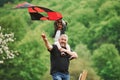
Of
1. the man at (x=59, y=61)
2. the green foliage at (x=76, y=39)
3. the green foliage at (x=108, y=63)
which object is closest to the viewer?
the man at (x=59, y=61)

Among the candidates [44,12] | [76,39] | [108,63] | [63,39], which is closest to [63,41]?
[63,39]

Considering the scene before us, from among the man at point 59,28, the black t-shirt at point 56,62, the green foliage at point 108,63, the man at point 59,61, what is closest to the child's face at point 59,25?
the man at point 59,28

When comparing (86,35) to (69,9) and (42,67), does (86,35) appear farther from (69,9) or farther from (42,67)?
(42,67)

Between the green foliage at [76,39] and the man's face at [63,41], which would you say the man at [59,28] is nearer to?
the man's face at [63,41]

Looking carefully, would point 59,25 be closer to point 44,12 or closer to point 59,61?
point 44,12

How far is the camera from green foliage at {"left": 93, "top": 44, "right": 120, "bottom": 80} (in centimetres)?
9588

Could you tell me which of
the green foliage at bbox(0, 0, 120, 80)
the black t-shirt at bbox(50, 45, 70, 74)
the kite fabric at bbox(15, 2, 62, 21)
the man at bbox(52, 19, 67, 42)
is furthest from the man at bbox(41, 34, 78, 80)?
the green foliage at bbox(0, 0, 120, 80)

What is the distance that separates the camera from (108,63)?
97.4m

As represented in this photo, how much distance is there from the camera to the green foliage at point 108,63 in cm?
9588

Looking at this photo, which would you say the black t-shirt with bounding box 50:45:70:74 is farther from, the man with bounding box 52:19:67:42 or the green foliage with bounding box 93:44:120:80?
the green foliage with bounding box 93:44:120:80

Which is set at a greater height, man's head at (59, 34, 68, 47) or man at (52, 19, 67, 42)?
man at (52, 19, 67, 42)

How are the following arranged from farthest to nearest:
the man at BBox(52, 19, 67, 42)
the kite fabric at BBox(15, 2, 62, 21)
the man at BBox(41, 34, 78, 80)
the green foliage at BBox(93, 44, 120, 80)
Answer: the green foliage at BBox(93, 44, 120, 80), the man at BBox(52, 19, 67, 42), the kite fabric at BBox(15, 2, 62, 21), the man at BBox(41, 34, 78, 80)

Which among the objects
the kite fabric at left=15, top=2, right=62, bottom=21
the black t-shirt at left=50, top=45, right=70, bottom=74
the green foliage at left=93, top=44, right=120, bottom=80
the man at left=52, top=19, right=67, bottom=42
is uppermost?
the green foliage at left=93, top=44, right=120, bottom=80

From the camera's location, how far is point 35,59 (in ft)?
259
